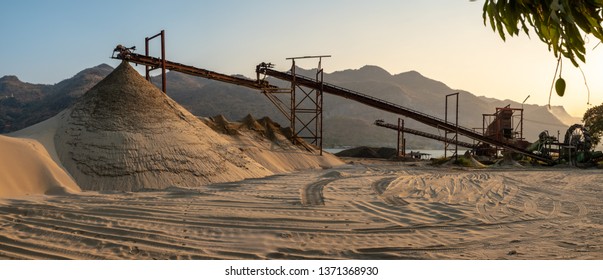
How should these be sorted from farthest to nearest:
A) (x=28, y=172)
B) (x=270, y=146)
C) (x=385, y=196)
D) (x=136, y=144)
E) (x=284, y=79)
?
(x=284, y=79)
(x=270, y=146)
(x=136, y=144)
(x=385, y=196)
(x=28, y=172)

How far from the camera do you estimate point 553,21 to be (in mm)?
3256

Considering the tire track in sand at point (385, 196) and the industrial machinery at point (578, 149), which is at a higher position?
the industrial machinery at point (578, 149)

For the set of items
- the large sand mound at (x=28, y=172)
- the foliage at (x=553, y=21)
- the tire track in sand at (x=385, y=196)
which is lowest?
the tire track in sand at (x=385, y=196)

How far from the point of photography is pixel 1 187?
975cm

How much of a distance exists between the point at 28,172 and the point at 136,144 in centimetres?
295

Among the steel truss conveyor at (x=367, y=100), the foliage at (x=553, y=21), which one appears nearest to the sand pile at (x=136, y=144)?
the foliage at (x=553, y=21)

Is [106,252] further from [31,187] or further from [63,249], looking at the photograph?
[31,187]

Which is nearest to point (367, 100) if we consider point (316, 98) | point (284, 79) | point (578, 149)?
point (316, 98)

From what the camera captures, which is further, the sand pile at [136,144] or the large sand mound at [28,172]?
the sand pile at [136,144]

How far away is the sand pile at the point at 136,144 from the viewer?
1184cm

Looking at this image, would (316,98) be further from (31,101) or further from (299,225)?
(31,101)

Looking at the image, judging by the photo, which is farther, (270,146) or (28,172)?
(270,146)

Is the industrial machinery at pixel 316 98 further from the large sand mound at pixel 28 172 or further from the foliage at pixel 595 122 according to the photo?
the large sand mound at pixel 28 172

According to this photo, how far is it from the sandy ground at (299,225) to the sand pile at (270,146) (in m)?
7.58
